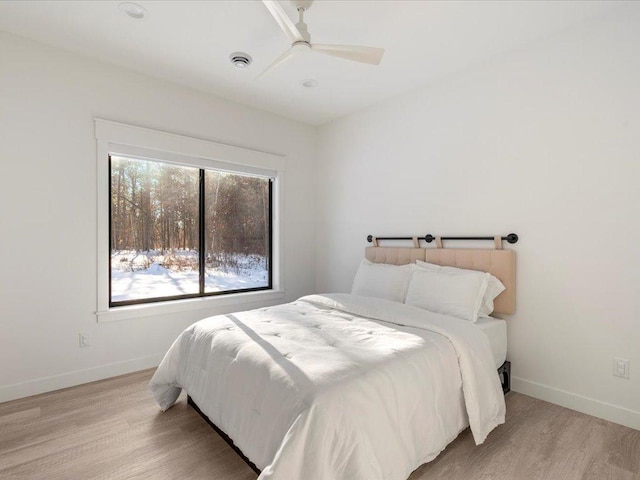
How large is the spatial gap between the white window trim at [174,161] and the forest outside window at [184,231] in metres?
0.10

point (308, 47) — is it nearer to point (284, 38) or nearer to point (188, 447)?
point (284, 38)

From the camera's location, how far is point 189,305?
3.34 m

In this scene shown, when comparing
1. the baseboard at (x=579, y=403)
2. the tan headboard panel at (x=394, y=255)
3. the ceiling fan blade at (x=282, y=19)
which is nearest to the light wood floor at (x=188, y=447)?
the baseboard at (x=579, y=403)

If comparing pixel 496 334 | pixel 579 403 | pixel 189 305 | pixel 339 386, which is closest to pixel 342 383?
pixel 339 386

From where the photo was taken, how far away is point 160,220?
3.29 meters

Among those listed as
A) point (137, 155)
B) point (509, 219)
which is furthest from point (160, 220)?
point (509, 219)

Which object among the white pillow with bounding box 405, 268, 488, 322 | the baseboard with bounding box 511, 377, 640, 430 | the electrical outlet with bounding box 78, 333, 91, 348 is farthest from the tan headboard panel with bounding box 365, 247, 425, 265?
the electrical outlet with bounding box 78, 333, 91, 348

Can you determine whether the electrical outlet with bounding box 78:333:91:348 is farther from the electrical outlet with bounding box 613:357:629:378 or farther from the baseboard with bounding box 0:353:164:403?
the electrical outlet with bounding box 613:357:629:378

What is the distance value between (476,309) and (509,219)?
2.61 ft

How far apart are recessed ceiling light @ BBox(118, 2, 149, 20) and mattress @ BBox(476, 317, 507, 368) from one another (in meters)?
3.16

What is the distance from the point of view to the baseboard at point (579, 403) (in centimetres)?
212

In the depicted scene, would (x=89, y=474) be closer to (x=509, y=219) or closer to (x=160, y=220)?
(x=160, y=220)

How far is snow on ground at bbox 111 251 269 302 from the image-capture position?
308 centimetres

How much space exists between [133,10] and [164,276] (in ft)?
7.31
